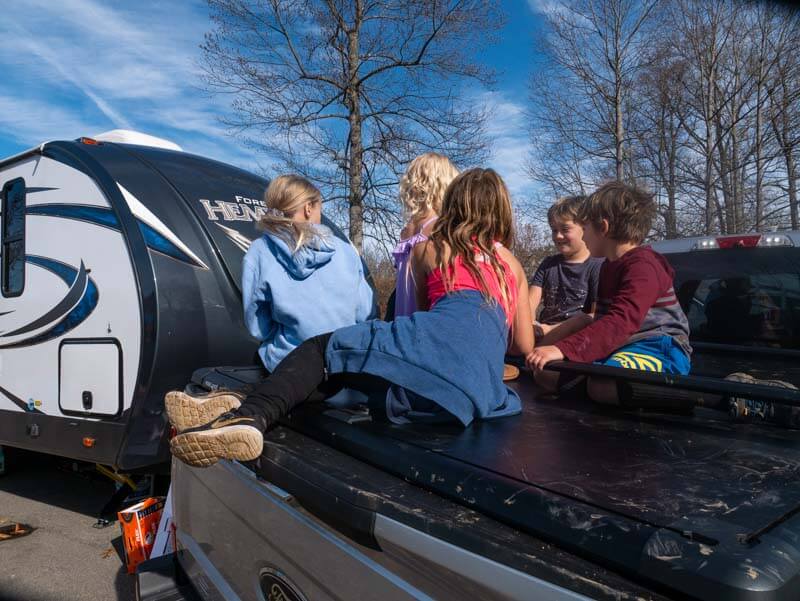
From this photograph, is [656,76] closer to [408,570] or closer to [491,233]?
[491,233]

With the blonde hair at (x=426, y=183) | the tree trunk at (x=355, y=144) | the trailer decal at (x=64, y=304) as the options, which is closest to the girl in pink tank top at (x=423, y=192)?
the blonde hair at (x=426, y=183)

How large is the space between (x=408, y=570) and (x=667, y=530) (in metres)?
0.55

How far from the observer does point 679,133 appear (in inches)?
597

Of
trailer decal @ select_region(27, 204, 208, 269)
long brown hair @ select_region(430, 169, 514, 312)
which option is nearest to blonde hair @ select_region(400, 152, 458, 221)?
long brown hair @ select_region(430, 169, 514, 312)

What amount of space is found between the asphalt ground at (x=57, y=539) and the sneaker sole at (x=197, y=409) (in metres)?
1.84

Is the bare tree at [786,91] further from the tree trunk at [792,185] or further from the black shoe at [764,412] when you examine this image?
the black shoe at [764,412]

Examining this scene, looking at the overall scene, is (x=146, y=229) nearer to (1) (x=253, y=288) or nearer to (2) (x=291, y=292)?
(1) (x=253, y=288)

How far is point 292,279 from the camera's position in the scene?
10.5 ft

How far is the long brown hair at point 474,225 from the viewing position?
2.38 meters

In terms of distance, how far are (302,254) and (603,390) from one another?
62.5 inches

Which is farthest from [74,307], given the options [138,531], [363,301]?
[363,301]

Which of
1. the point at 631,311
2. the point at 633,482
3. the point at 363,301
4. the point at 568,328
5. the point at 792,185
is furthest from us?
the point at 792,185

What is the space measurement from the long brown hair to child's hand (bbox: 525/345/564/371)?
179 millimetres

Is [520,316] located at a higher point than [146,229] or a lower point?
lower
